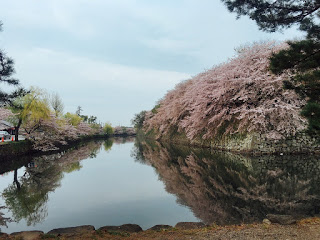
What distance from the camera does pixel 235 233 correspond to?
3.71 metres

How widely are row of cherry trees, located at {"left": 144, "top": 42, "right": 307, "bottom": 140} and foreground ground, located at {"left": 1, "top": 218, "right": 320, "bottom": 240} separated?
11.0 metres

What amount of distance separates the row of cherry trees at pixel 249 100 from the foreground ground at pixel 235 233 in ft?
35.9

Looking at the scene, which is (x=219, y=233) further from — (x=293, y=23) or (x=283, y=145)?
(x=283, y=145)

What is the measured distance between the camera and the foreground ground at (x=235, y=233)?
3570 millimetres

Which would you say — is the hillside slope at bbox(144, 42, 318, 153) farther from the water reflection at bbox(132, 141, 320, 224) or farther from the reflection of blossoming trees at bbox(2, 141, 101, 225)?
the reflection of blossoming trees at bbox(2, 141, 101, 225)

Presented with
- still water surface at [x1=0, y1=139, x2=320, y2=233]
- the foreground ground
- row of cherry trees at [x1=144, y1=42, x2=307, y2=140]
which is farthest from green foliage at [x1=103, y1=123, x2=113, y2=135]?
the foreground ground

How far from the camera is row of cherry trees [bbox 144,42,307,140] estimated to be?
48.7ft

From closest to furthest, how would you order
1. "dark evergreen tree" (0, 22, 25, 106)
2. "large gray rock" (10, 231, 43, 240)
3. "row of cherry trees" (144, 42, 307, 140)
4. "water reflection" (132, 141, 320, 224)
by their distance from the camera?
"large gray rock" (10, 231, 43, 240) < "water reflection" (132, 141, 320, 224) < "dark evergreen tree" (0, 22, 25, 106) < "row of cherry trees" (144, 42, 307, 140)

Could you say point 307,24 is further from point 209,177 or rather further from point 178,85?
point 178,85

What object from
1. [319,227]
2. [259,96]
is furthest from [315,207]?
[259,96]

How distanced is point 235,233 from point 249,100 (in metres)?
14.0

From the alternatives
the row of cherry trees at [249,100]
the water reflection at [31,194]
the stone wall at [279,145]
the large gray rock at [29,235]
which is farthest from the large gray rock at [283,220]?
the stone wall at [279,145]

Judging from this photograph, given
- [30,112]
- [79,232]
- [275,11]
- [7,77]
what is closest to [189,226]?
[79,232]

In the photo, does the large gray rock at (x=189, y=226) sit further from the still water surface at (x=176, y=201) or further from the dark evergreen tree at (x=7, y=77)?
the dark evergreen tree at (x=7, y=77)
